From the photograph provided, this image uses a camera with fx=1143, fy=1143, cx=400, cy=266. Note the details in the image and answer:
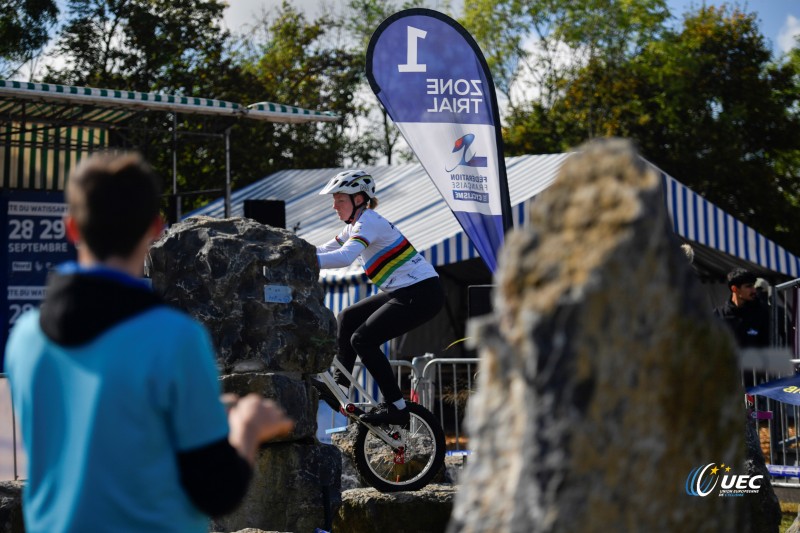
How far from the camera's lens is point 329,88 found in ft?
111

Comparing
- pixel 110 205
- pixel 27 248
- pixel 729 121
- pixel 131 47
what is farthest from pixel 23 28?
pixel 110 205

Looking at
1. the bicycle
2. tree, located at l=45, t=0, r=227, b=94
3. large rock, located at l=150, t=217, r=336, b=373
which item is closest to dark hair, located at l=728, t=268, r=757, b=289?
the bicycle

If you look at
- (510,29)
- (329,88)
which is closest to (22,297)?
(329,88)

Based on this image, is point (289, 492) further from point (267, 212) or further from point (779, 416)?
point (779, 416)

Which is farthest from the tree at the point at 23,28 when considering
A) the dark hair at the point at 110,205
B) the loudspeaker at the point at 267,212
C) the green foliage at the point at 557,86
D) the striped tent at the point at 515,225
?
the dark hair at the point at 110,205

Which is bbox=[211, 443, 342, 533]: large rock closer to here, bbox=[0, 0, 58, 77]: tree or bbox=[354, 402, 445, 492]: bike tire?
bbox=[354, 402, 445, 492]: bike tire

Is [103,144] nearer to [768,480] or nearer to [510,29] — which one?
[768,480]

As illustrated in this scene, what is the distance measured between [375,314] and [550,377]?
552 centimetres

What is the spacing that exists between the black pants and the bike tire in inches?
9.3

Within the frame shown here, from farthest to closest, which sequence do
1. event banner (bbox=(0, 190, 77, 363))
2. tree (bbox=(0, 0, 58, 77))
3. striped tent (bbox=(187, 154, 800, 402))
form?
tree (bbox=(0, 0, 58, 77))
event banner (bbox=(0, 190, 77, 363))
striped tent (bbox=(187, 154, 800, 402))

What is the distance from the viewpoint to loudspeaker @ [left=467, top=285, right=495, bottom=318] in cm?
933

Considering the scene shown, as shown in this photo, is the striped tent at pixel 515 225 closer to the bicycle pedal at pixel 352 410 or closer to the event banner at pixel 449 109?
the event banner at pixel 449 109

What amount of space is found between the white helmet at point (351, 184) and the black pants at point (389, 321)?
0.70 m

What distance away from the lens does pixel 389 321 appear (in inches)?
292
